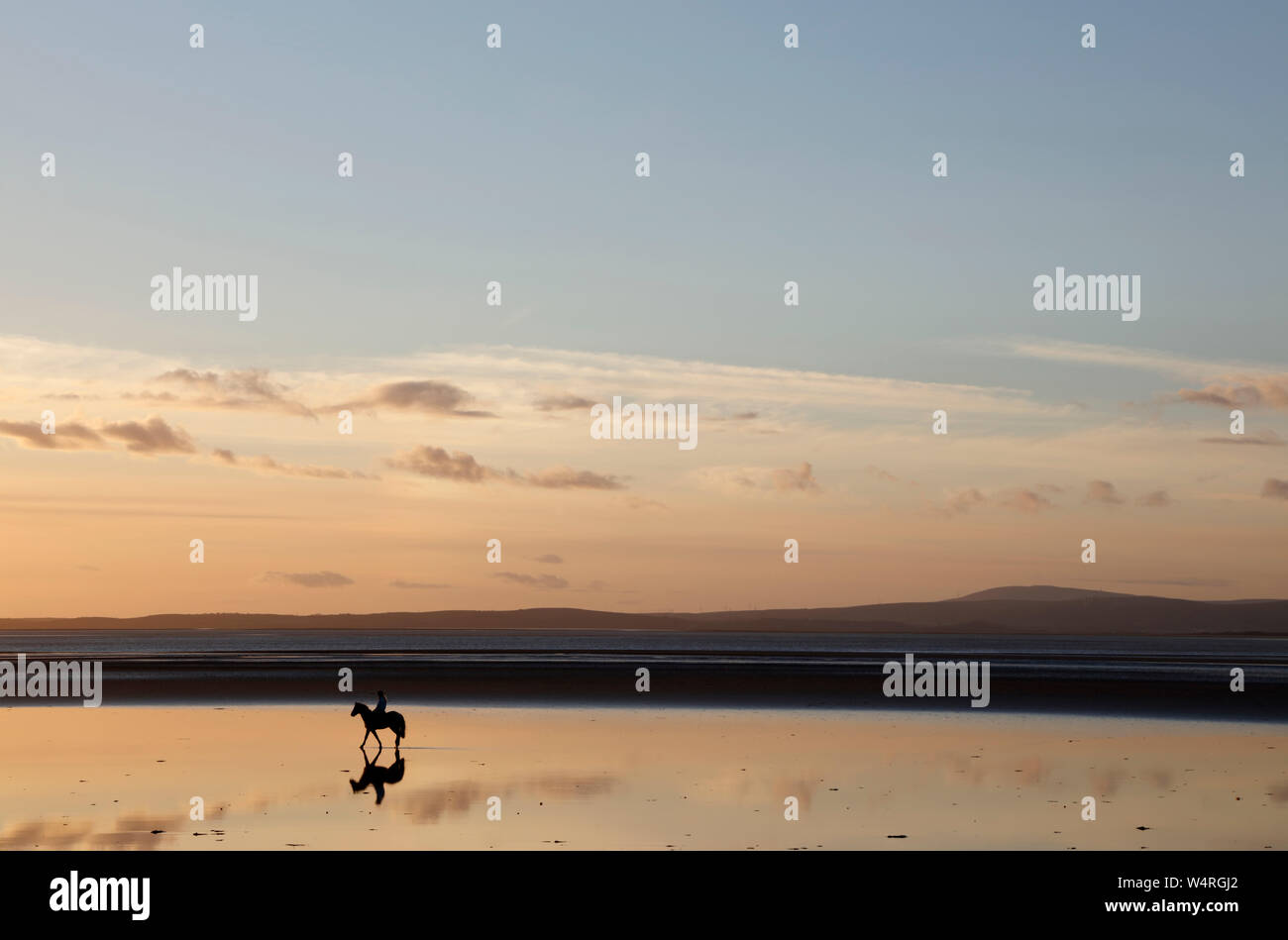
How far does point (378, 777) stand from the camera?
2414 centimetres

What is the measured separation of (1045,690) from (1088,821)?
105ft

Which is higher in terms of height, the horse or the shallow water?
the horse

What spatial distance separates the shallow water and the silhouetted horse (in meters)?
0.20

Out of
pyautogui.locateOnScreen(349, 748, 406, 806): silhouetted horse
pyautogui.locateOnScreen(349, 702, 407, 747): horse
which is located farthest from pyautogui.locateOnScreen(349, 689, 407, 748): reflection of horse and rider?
pyautogui.locateOnScreen(349, 748, 406, 806): silhouetted horse

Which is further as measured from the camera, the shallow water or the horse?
the horse

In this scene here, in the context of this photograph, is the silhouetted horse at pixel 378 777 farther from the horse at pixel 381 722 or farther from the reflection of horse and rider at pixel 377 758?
the horse at pixel 381 722

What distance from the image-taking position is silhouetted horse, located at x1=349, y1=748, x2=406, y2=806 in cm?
2259

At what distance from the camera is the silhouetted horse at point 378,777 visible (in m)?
22.6

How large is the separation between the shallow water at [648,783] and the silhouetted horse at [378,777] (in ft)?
0.64

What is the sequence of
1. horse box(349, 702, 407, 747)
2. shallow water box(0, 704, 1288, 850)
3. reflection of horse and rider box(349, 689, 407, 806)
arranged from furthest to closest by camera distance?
1. horse box(349, 702, 407, 747)
2. reflection of horse and rider box(349, 689, 407, 806)
3. shallow water box(0, 704, 1288, 850)

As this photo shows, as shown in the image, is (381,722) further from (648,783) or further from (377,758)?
(648,783)

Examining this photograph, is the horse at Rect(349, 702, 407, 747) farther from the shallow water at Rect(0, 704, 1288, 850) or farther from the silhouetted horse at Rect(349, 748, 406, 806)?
the silhouetted horse at Rect(349, 748, 406, 806)

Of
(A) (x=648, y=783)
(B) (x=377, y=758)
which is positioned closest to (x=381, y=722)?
(B) (x=377, y=758)

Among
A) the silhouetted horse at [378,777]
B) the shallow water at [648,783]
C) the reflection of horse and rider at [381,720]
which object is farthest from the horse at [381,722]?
the silhouetted horse at [378,777]
